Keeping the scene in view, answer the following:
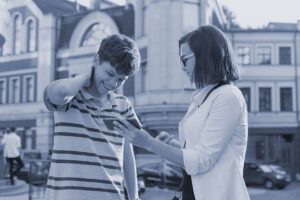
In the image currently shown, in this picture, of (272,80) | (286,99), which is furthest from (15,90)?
(286,99)

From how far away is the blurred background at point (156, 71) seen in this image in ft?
75.3

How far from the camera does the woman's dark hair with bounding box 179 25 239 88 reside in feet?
7.75

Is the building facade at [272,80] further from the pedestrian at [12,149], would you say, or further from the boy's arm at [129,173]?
the boy's arm at [129,173]

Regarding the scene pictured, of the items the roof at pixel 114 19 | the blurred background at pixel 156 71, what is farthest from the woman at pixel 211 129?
the roof at pixel 114 19

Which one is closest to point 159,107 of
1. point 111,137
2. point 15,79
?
point 15,79

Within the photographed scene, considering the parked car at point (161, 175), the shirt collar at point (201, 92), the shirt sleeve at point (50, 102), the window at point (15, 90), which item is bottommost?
the parked car at point (161, 175)

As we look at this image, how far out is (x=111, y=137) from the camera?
2580 millimetres

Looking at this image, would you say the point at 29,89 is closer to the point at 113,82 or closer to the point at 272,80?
the point at 272,80

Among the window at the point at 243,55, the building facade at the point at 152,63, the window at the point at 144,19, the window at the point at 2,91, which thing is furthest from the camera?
the window at the point at 2,91

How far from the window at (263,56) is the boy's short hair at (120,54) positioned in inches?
1022

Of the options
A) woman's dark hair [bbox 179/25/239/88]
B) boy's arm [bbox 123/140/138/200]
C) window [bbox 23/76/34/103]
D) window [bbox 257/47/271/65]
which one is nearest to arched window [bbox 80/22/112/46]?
window [bbox 23/76/34/103]

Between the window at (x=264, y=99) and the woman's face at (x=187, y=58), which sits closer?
the woman's face at (x=187, y=58)

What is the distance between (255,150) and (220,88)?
29038mm

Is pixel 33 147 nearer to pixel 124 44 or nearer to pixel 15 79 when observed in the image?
Answer: pixel 15 79
